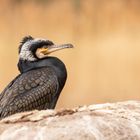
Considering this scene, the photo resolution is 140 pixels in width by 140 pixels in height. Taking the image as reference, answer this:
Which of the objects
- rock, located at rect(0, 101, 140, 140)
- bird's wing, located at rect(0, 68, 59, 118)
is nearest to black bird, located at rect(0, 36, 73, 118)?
bird's wing, located at rect(0, 68, 59, 118)

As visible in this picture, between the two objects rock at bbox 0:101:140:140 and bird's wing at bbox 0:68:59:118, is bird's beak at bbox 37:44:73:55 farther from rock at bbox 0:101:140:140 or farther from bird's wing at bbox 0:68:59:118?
rock at bbox 0:101:140:140

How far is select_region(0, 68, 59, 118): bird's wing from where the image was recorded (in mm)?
7387

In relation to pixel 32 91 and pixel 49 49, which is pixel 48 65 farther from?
pixel 32 91

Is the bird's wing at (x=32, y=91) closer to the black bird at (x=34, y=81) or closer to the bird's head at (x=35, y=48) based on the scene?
the black bird at (x=34, y=81)

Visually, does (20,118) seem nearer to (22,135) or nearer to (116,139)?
(22,135)

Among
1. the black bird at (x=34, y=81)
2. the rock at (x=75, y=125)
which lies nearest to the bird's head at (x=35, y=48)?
the black bird at (x=34, y=81)

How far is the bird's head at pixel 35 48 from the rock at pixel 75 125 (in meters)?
1.94

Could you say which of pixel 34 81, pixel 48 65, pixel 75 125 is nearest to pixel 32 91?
pixel 34 81

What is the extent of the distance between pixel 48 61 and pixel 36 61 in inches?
5.0

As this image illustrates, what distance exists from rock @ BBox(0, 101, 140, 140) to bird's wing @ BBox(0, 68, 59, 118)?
142 cm

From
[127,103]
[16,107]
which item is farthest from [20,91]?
[127,103]

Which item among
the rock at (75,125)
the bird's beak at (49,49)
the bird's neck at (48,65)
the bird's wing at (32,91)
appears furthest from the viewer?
the bird's beak at (49,49)

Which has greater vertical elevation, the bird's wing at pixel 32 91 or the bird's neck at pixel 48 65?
the bird's neck at pixel 48 65

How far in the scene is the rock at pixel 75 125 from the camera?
5426mm
